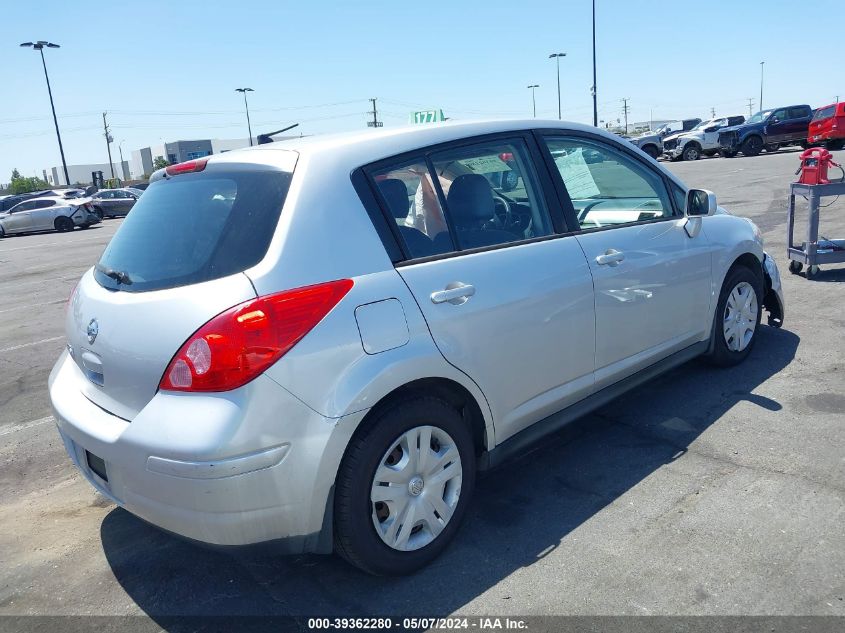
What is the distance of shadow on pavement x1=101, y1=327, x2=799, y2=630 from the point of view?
2.80m

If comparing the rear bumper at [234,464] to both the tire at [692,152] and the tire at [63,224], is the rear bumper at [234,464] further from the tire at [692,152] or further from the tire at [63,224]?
the tire at [692,152]

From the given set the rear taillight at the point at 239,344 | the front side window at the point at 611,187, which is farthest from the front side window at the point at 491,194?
the rear taillight at the point at 239,344

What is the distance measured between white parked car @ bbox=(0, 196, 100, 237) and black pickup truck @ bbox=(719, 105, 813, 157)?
28463mm

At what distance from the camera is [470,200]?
331cm

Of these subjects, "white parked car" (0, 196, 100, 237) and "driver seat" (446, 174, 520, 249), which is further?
"white parked car" (0, 196, 100, 237)

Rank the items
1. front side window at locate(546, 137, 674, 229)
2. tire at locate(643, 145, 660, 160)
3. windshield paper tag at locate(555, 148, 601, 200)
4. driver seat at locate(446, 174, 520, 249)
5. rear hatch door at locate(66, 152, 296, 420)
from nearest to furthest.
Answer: rear hatch door at locate(66, 152, 296, 420) < driver seat at locate(446, 174, 520, 249) < windshield paper tag at locate(555, 148, 601, 200) < front side window at locate(546, 137, 674, 229) < tire at locate(643, 145, 660, 160)

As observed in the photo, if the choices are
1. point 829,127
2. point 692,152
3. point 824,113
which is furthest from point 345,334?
point 692,152

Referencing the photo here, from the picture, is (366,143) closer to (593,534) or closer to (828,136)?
(593,534)

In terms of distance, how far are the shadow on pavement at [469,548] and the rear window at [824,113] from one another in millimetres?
29885

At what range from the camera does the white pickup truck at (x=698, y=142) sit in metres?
33.9

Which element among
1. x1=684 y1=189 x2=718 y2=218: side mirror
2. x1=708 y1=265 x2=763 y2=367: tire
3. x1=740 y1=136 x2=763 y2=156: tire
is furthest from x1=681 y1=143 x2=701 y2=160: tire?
x1=684 y1=189 x2=718 y2=218: side mirror

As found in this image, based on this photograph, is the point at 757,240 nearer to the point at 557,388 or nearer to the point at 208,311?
the point at 557,388

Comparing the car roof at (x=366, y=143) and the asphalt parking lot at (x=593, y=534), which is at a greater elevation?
the car roof at (x=366, y=143)

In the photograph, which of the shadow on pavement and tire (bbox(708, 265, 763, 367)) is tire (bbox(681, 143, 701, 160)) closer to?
tire (bbox(708, 265, 763, 367))
